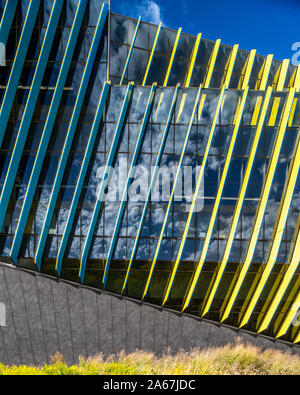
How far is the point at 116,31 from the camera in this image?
48.5ft

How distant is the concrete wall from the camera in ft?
45.0

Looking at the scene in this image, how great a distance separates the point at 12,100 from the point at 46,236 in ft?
21.8


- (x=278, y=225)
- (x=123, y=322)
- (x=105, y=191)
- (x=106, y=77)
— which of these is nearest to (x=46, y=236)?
(x=105, y=191)

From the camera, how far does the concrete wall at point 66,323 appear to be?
13711 mm

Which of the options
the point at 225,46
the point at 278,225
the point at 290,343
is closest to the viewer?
the point at 278,225

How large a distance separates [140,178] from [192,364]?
855 centimetres

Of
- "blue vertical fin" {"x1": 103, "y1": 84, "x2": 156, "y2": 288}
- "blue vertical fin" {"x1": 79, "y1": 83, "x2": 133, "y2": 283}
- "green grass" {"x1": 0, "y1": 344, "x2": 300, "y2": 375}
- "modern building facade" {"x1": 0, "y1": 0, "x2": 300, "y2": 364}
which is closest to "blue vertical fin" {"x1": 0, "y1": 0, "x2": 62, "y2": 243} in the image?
"modern building facade" {"x1": 0, "y1": 0, "x2": 300, "y2": 364}

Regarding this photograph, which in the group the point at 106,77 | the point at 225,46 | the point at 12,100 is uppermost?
the point at 225,46

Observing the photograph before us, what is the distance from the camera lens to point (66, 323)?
45.0ft

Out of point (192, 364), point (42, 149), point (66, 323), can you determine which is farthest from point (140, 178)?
point (192, 364)

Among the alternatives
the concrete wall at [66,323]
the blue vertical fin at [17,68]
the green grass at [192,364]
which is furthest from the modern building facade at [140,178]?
the green grass at [192,364]

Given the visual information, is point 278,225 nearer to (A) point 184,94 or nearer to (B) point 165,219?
(B) point 165,219

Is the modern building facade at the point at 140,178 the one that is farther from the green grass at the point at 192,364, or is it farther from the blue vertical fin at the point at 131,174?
the green grass at the point at 192,364

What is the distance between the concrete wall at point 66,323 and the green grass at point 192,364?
487mm
